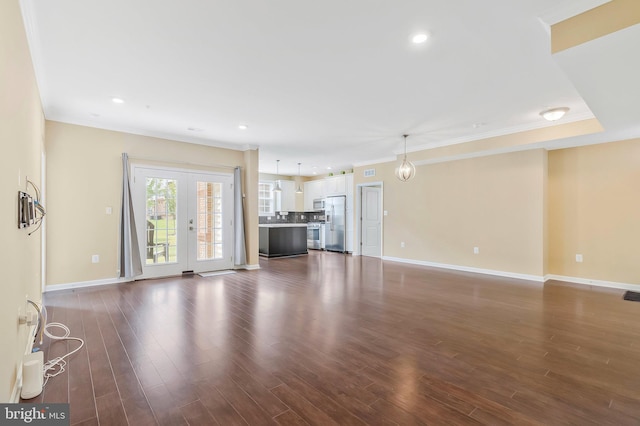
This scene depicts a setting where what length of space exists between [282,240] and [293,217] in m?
2.69

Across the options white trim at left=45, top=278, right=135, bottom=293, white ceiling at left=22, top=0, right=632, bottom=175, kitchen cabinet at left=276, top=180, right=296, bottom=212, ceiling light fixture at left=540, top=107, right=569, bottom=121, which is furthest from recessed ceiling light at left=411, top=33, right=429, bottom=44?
kitchen cabinet at left=276, top=180, right=296, bottom=212

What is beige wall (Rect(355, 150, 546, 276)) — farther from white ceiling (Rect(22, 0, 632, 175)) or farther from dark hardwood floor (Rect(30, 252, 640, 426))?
dark hardwood floor (Rect(30, 252, 640, 426))

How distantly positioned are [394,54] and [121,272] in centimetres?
526

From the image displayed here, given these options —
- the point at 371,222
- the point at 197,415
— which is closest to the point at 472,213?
the point at 371,222

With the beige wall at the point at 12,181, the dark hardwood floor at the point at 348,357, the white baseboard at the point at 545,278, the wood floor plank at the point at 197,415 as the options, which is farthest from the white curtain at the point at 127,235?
the white baseboard at the point at 545,278

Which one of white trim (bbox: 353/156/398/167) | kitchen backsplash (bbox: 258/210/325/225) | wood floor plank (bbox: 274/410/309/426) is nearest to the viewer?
wood floor plank (bbox: 274/410/309/426)

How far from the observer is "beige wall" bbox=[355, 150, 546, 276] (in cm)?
540

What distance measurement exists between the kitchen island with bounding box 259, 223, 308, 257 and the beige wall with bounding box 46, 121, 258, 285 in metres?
3.77

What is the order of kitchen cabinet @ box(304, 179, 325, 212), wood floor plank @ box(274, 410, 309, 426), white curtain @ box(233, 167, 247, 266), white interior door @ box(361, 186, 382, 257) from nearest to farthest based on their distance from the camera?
wood floor plank @ box(274, 410, 309, 426) → white curtain @ box(233, 167, 247, 266) → white interior door @ box(361, 186, 382, 257) → kitchen cabinet @ box(304, 179, 325, 212)

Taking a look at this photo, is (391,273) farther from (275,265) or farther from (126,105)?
(126,105)

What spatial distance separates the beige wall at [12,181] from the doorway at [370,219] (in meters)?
7.05

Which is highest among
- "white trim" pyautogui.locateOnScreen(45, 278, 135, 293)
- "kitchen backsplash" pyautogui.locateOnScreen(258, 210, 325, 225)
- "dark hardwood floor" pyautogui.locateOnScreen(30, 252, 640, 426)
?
"kitchen backsplash" pyautogui.locateOnScreen(258, 210, 325, 225)

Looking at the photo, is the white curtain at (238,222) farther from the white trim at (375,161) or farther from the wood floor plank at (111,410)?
the wood floor plank at (111,410)

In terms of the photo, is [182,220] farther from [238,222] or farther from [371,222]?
[371,222]
